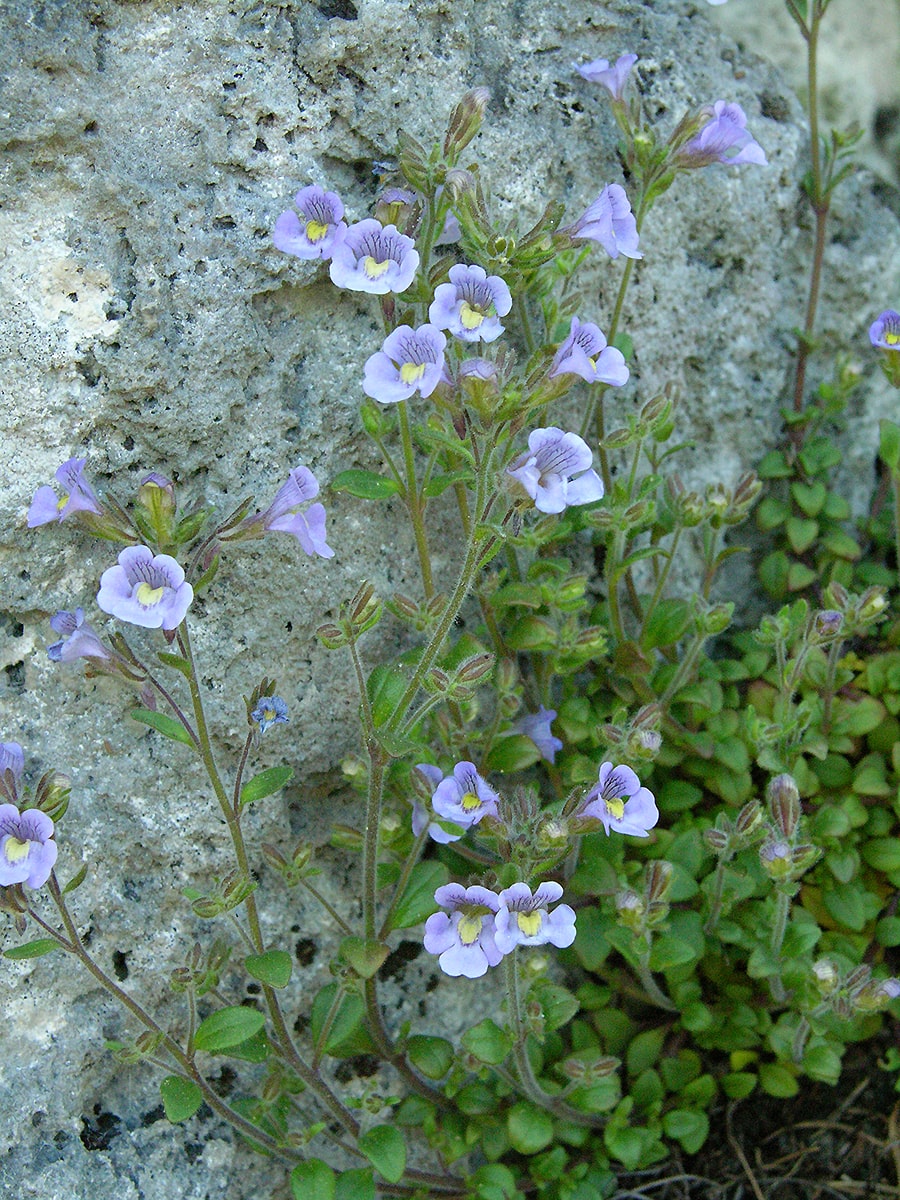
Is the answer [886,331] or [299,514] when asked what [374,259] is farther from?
[886,331]

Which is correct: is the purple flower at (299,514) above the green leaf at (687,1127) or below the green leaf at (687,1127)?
above

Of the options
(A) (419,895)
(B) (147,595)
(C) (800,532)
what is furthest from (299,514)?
(C) (800,532)

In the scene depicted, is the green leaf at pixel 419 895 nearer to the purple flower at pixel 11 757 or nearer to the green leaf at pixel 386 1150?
the green leaf at pixel 386 1150

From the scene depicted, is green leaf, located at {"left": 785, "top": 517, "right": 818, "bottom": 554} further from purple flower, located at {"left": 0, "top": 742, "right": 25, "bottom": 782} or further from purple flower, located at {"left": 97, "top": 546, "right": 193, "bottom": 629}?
purple flower, located at {"left": 0, "top": 742, "right": 25, "bottom": 782}

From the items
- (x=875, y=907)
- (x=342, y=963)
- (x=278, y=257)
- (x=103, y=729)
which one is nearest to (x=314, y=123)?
(x=278, y=257)

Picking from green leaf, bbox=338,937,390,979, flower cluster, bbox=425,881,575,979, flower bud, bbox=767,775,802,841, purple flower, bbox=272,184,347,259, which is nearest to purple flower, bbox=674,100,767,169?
purple flower, bbox=272,184,347,259

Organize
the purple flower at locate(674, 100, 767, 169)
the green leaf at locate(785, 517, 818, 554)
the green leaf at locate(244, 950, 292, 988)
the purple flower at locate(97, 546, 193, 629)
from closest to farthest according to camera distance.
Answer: the purple flower at locate(97, 546, 193, 629)
the green leaf at locate(244, 950, 292, 988)
the purple flower at locate(674, 100, 767, 169)
the green leaf at locate(785, 517, 818, 554)

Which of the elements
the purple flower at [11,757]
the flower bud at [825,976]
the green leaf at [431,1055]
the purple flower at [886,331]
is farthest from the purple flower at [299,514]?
the purple flower at [886,331]
